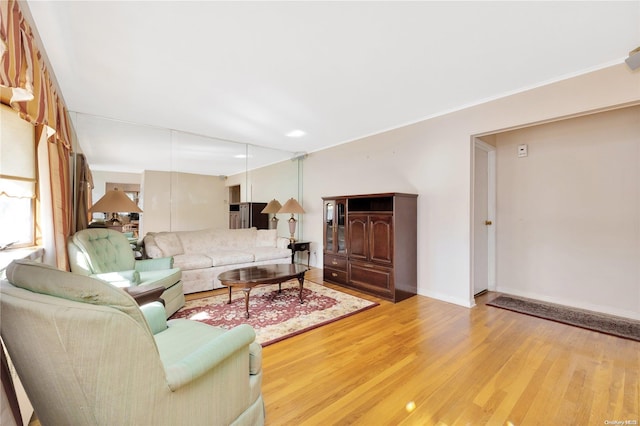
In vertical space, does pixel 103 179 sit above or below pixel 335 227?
above

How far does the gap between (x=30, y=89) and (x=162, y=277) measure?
1965 millimetres

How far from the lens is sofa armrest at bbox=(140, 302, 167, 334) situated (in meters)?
1.64

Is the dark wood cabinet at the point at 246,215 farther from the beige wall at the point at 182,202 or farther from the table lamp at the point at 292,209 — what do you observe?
the table lamp at the point at 292,209

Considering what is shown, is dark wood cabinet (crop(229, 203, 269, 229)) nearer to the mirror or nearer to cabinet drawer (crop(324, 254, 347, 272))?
the mirror

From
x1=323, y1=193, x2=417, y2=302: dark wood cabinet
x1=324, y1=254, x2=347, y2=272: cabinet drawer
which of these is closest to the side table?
x1=324, y1=254, x2=347, y2=272: cabinet drawer

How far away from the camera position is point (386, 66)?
8.09ft

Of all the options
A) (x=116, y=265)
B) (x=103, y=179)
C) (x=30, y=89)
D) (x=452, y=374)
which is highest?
(x=30, y=89)

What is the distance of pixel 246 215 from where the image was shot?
536 centimetres

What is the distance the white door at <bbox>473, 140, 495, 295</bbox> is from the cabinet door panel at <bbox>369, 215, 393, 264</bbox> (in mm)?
1174

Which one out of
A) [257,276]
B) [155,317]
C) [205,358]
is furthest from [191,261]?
[205,358]

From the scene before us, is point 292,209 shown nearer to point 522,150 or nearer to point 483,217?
point 483,217

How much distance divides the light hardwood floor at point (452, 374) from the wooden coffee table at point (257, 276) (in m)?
0.74

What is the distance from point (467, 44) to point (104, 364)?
2975 mm

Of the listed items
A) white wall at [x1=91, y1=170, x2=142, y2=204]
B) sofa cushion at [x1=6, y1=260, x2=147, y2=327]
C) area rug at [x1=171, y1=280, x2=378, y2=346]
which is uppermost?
white wall at [x1=91, y1=170, x2=142, y2=204]
